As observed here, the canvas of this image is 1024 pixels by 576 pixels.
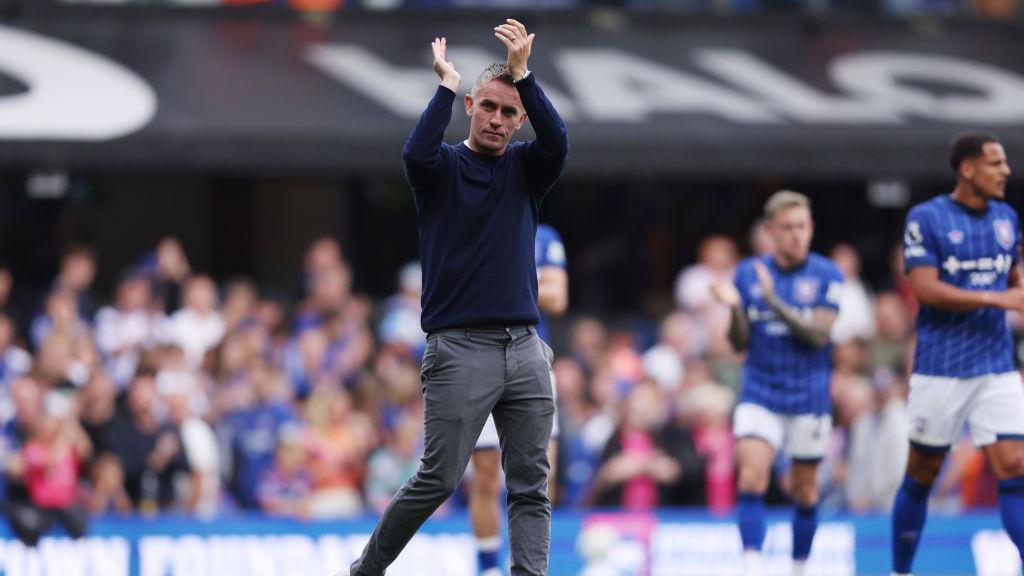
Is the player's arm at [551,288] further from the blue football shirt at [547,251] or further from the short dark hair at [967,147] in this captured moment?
the short dark hair at [967,147]

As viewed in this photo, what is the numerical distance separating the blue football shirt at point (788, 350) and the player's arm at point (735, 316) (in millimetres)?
60

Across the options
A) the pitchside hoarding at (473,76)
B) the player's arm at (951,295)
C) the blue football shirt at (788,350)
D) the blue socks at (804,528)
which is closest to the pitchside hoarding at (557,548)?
the blue socks at (804,528)

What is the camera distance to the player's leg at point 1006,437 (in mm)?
9195

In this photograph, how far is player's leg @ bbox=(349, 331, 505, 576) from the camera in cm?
741

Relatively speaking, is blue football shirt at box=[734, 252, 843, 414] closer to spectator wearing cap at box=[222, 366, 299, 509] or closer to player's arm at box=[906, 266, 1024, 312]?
player's arm at box=[906, 266, 1024, 312]

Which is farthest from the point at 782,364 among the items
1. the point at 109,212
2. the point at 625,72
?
the point at 109,212

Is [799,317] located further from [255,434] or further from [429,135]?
[255,434]

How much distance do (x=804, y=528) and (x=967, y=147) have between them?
2.75 m

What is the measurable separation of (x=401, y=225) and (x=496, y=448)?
9672 mm

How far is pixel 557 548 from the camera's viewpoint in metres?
13.2

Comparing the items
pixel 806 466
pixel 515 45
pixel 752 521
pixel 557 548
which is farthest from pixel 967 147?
pixel 557 548

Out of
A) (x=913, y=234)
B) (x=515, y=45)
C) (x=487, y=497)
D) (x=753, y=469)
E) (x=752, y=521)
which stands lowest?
(x=752, y=521)

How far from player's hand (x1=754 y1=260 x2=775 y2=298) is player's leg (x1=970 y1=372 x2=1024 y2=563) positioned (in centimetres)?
164

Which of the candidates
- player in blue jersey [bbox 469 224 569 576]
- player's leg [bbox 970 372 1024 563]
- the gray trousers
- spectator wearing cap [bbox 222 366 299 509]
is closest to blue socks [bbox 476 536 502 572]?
player in blue jersey [bbox 469 224 569 576]
